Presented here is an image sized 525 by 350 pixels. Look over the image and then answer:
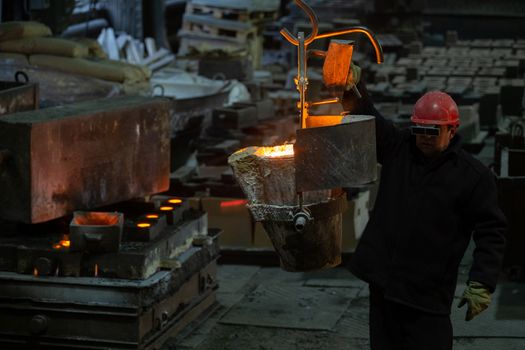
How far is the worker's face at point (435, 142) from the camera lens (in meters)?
5.09

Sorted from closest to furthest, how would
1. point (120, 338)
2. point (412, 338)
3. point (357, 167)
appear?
point (357, 167), point (412, 338), point (120, 338)

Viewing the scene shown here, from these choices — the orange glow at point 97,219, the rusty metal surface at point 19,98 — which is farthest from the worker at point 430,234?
the rusty metal surface at point 19,98

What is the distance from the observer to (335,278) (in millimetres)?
8742

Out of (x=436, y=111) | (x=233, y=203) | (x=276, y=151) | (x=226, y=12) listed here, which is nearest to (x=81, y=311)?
(x=276, y=151)

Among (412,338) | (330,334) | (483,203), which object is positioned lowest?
A: (330,334)

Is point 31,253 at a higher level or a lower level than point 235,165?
lower

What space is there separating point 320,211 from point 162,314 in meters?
2.43

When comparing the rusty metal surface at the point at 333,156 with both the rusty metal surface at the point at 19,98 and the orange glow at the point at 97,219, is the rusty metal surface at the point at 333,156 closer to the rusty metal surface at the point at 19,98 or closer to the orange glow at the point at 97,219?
the orange glow at the point at 97,219

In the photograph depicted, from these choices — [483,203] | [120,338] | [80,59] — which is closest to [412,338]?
[483,203]

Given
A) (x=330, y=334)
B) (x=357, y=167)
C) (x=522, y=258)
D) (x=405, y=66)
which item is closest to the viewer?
(x=357, y=167)

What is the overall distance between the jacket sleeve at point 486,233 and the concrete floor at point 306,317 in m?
2.12

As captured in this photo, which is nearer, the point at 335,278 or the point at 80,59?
the point at 335,278

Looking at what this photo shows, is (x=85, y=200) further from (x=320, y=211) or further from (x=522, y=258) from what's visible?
(x=522, y=258)

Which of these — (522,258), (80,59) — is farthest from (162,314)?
(80,59)
